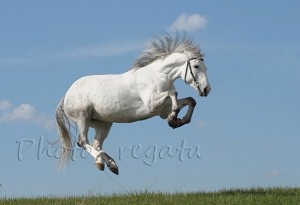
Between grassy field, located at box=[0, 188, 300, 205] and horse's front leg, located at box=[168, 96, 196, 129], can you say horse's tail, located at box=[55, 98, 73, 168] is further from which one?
horse's front leg, located at box=[168, 96, 196, 129]

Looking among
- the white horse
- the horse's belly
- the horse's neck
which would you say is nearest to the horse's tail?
the white horse

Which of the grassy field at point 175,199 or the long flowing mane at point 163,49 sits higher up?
the long flowing mane at point 163,49

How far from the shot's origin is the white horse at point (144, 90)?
10.4m

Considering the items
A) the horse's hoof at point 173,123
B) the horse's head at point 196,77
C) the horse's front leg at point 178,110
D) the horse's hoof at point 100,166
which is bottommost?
the horse's hoof at point 100,166

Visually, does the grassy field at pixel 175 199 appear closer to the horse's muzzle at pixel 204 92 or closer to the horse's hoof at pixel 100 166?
the horse's hoof at pixel 100 166

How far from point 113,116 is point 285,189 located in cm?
385

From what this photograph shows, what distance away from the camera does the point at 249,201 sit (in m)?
9.78

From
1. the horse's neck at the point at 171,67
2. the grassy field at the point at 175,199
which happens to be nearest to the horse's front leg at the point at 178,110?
the horse's neck at the point at 171,67

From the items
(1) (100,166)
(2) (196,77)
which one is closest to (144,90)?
(2) (196,77)

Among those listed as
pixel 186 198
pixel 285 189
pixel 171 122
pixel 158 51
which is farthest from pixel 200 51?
pixel 285 189

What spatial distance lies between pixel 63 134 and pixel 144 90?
2.57m

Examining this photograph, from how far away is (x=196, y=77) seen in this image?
10406 millimetres

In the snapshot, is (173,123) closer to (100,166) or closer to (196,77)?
(196,77)

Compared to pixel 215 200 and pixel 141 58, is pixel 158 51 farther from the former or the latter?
pixel 215 200
